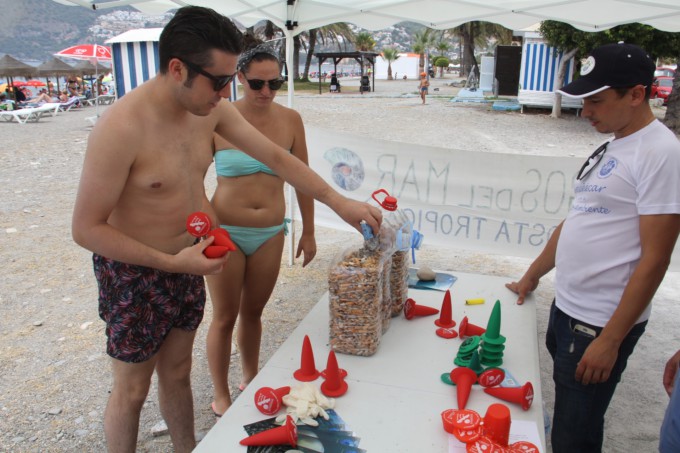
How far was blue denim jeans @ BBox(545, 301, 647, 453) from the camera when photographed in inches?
73.3

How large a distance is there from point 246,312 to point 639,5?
3.80m

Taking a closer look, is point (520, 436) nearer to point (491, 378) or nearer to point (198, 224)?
point (491, 378)

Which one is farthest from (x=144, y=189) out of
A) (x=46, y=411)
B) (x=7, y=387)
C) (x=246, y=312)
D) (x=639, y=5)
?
(x=639, y=5)

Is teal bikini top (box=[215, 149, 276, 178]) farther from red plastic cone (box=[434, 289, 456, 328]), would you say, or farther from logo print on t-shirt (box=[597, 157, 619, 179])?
logo print on t-shirt (box=[597, 157, 619, 179])

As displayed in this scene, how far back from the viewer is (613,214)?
177 centimetres

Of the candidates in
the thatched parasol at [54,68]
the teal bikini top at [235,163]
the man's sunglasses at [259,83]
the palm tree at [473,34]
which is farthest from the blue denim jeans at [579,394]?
the palm tree at [473,34]

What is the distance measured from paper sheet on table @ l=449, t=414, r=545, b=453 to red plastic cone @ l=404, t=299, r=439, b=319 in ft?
2.72

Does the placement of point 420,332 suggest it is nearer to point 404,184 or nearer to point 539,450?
point 539,450

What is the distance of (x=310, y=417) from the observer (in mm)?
1552

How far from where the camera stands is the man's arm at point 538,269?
2.39 metres

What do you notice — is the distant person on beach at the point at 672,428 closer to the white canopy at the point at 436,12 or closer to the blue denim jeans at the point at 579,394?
the blue denim jeans at the point at 579,394

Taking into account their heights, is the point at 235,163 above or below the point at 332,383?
above

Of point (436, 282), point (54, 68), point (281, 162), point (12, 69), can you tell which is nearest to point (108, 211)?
point (281, 162)

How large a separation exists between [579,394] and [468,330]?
1.58ft
